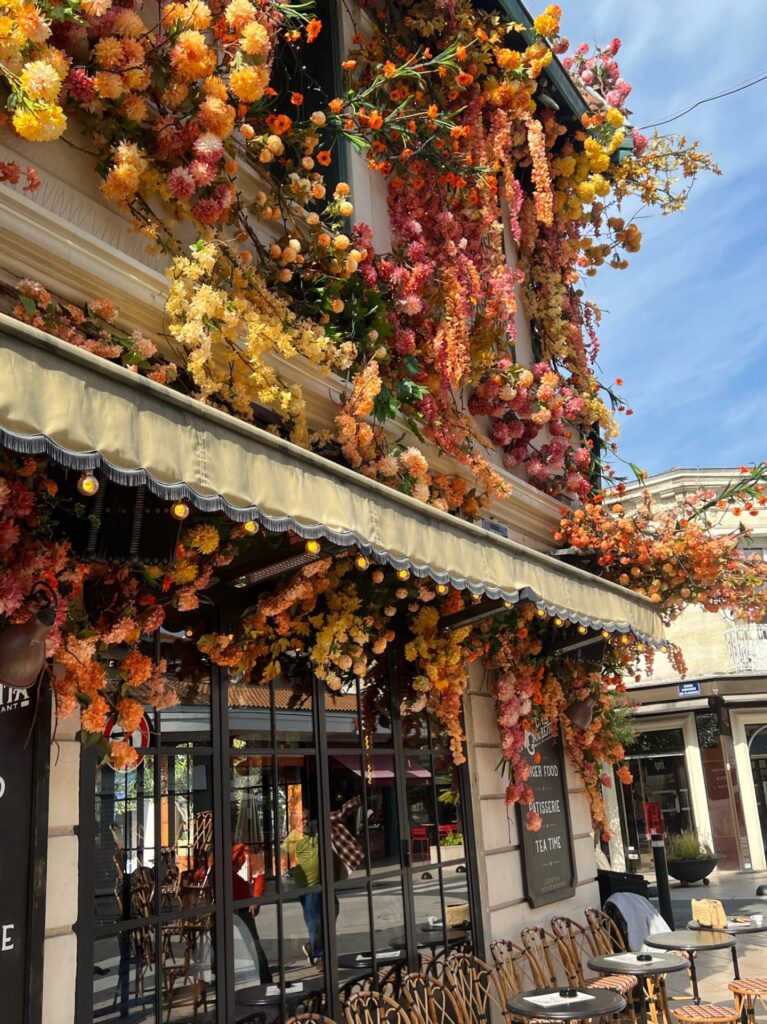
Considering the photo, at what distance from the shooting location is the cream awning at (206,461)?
112 inches

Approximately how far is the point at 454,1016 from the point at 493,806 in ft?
5.32

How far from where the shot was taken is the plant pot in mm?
18094

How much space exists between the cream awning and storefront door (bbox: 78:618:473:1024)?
1.50 meters

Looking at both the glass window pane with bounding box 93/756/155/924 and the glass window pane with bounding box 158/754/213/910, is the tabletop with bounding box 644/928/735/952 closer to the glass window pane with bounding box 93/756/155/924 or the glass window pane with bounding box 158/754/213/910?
the glass window pane with bounding box 158/754/213/910

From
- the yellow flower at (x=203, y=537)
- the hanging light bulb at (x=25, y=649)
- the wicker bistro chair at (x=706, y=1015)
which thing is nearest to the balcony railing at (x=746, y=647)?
the wicker bistro chair at (x=706, y=1015)

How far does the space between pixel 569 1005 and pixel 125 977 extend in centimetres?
276

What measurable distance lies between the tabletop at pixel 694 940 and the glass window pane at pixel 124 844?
4481 mm

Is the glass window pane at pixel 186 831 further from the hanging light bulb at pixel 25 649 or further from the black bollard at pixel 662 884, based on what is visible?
the black bollard at pixel 662 884

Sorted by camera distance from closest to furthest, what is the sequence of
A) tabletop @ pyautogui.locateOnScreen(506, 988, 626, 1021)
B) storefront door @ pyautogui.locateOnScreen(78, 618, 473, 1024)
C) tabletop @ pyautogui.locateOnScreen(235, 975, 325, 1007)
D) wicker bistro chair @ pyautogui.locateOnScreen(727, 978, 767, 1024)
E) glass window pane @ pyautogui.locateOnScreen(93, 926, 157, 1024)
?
glass window pane @ pyautogui.locateOnScreen(93, 926, 157, 1024) → storefront door @ pyautogui.locateOnScreen(78, 618, 473, 1024) → tabletop @ pyautogui.locateOnScreen(235, 975, 325, 1007) → tabletop @ pyautogui.locateOnScreen(506, 988, 626, 1021) → wicker bistro chair @ pyautogui.locateOnScreen(727, 978, 767, 1024)

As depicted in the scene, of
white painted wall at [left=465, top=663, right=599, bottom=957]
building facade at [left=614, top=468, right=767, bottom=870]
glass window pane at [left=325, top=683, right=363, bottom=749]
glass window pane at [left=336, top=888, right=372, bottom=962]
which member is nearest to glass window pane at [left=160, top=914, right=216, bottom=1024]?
glass window pane at [left=336, top=888, right=372, bottom=962]

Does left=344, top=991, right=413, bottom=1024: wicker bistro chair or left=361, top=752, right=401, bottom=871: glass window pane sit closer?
left=344, top=991, right=413, bottom=1024: wicker bistro chair

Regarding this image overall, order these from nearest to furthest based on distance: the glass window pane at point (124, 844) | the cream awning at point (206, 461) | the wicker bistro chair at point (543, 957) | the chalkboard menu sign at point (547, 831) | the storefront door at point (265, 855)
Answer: the cream awning at point (206, 461)
the glass window pane at point (124, 844)
the storefront door at point (265, 855)
the wicker bistro chair at point (543, 957)
the chalkboard menu sign at point (547, 831)

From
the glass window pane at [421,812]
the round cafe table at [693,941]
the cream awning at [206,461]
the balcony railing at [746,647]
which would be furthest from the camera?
the balcony railing at [746,647]

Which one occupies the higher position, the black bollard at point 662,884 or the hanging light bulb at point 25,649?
the hanging light bulb at point 25,649
